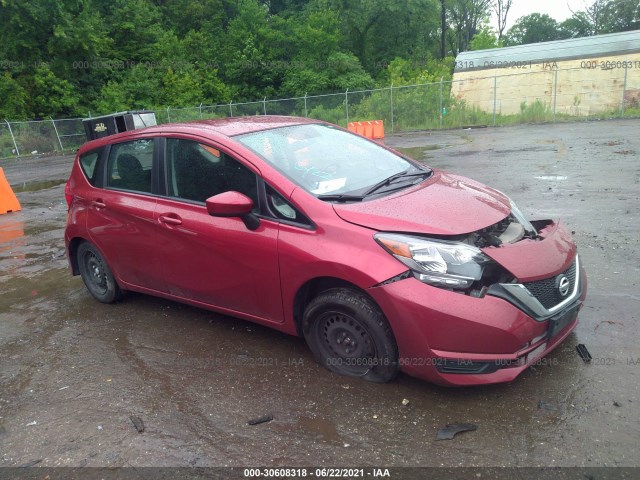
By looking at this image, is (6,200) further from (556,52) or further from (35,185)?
(556,52)

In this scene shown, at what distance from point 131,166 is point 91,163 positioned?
2.31 feet

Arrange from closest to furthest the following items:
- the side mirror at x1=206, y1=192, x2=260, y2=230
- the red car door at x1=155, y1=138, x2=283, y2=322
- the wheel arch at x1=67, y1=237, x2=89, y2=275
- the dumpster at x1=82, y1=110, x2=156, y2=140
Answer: the side mirror at x1=206, y1=192, x2=260, y2=230 < the red car door at x1=155, y1=138, x2=283, y2=322 < the wheel arch at x1=67, y1=237, x2=89, y2=275 < the dumpster at x1=82, y1=110, x2=156, y2=140

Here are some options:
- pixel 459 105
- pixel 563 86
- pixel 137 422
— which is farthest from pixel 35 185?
pixel 563 86

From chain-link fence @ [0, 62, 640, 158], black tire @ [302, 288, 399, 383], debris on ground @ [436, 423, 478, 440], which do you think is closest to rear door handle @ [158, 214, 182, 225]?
black tire @ [302, 288, 399, 383]

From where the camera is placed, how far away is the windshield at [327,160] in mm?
3758

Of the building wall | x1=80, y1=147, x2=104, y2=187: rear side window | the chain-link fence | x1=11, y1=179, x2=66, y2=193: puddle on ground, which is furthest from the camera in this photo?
the building wall

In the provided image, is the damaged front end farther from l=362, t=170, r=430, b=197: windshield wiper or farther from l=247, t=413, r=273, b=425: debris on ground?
l=247, t=413, r=273, b=425: debris on ground

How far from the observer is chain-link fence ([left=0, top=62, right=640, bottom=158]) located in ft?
80.0

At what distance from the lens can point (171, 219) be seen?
4.20m

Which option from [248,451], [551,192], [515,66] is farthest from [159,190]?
[515,66]

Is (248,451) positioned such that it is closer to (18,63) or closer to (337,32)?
(18,63)

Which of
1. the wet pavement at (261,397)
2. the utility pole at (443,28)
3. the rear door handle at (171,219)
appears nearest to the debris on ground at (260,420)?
the wet pavement at (261,397)

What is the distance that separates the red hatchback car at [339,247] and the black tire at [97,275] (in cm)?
23

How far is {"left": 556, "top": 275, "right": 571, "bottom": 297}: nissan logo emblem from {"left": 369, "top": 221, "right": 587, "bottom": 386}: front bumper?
15cm
